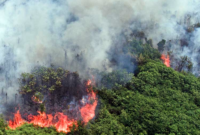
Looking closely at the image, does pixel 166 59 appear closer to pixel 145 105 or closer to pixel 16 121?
pixel 145 105

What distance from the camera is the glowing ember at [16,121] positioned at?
20188 millimetres

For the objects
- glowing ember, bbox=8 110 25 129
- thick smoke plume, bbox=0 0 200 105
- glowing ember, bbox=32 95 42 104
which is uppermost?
thick smoke plume, bbox=0 0 200 105

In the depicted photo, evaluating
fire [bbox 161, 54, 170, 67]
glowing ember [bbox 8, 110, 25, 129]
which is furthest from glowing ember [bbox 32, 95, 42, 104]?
fire [bbox 161, 54, 170, 67]

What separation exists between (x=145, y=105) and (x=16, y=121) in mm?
12582

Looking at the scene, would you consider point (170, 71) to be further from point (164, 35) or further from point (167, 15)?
point (167, 15)

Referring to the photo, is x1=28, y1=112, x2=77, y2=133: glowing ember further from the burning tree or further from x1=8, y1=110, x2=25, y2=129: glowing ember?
x1=8, y1=110, x2=25, y2=129: glowing ember

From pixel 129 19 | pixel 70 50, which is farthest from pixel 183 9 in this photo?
pixel 70 50

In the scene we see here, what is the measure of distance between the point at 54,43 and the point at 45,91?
245 inches

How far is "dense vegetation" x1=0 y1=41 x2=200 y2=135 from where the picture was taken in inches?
816

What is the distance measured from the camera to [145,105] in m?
23.3

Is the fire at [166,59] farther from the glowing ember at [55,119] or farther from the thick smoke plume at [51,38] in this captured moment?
the glowing ember at [55,119]

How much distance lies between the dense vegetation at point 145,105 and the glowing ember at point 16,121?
1.38 m

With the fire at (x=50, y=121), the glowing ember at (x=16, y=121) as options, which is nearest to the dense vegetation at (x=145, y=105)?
the fire at (x=50, y=121)

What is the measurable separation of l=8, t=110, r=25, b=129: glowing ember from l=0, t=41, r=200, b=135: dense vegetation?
1383 millimetres
